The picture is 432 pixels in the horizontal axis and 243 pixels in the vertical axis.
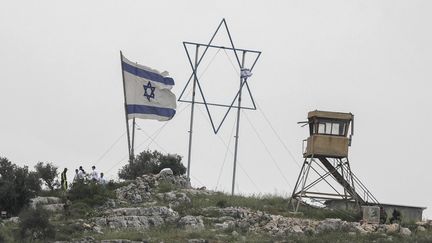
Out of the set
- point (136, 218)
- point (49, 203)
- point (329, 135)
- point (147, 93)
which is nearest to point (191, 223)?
point (136, 218)

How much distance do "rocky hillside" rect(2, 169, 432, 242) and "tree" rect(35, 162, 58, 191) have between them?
6673 millimetres

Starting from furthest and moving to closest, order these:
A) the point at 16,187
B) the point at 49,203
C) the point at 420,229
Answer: the point at 16,187, the point at 49,203, the point at 420,229

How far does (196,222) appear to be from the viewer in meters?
57.8

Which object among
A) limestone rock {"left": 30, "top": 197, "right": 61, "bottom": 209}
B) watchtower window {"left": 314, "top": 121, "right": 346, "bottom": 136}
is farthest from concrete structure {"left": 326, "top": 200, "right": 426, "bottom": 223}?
limestone rock {"left": 30, "top": 197, "right": 61, "bottom": 209}

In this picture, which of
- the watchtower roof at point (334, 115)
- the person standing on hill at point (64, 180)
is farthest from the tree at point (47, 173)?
the watchtower roof at point (334, 115)

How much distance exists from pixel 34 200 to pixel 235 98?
14.8 metres

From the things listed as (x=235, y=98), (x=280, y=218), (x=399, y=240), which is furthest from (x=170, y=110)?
(x=399, y=240)

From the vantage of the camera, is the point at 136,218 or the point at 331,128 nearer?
the point at 136,218

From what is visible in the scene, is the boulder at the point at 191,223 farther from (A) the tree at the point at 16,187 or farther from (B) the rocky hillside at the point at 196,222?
(A) the tree at the point at 16,187

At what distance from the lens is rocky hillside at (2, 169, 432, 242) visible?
54.0 m

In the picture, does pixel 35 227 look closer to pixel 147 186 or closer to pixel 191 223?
pixel 191 223

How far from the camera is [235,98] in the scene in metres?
69.8

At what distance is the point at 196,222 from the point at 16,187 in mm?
13027

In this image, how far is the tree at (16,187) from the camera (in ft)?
209
